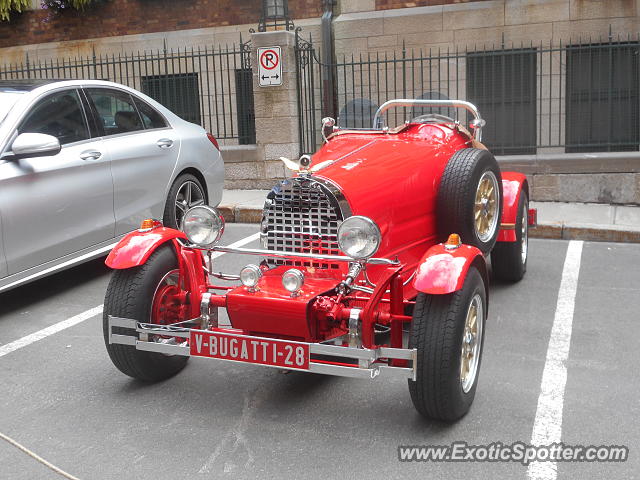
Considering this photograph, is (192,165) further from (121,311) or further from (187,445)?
(187,445)

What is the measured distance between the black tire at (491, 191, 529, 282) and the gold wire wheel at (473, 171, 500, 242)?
1.78 feet

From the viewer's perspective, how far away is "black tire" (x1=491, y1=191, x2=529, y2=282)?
632 centimetres

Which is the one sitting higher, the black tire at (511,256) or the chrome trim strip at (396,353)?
the chrome trim strip at (396,353)

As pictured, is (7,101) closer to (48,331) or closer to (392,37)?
(48,331)

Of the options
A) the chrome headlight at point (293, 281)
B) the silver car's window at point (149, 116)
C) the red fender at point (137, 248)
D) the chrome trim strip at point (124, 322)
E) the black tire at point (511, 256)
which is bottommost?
the black tire at point (511, 256)

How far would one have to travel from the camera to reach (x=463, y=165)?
17.3 ft

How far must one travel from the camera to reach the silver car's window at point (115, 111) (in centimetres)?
659

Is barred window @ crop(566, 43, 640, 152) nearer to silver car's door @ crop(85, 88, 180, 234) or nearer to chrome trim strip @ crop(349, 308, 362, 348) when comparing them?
silver car's door @ crop(85, 88, 180, 234)

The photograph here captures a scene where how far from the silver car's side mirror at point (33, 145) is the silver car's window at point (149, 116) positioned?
5.25ft

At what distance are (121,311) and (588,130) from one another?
31.6 ft

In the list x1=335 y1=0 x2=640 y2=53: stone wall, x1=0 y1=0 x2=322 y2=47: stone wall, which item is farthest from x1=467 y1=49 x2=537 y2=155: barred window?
x1=0 y1=0 x2=322 y2=47: stone wall

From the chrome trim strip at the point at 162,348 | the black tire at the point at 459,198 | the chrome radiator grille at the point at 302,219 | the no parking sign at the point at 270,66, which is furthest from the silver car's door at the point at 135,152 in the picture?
the no parking sign at the point at 270,66

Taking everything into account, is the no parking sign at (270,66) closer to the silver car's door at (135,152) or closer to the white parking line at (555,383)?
the silver car's door at (135,152)

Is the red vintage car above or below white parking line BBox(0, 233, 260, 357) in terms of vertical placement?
above
